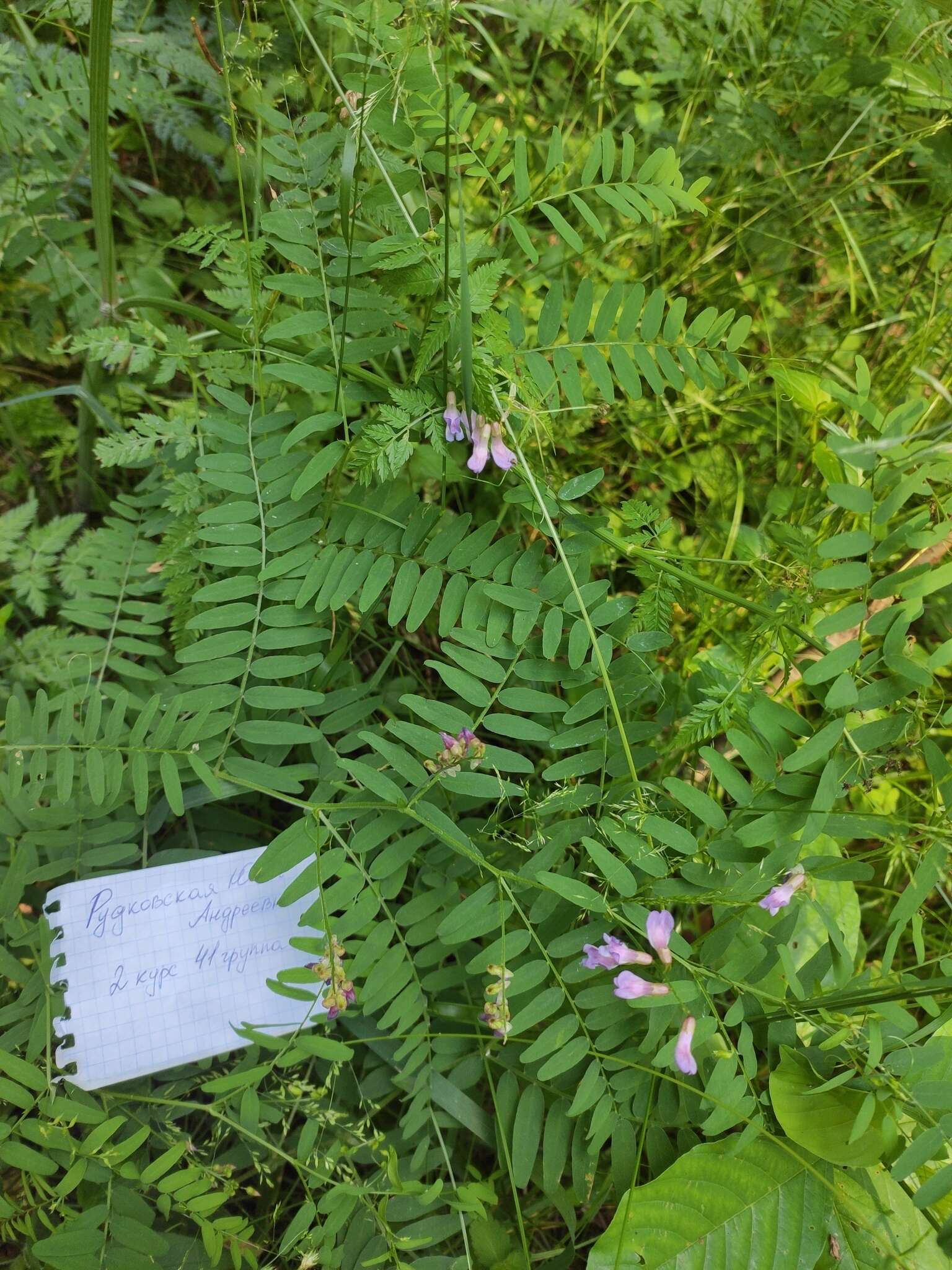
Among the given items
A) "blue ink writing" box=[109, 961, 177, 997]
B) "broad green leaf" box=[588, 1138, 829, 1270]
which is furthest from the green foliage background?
"blue ink writing" box=[109, 961, 177, 997]

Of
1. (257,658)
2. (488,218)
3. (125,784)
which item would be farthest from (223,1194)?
(488,218)

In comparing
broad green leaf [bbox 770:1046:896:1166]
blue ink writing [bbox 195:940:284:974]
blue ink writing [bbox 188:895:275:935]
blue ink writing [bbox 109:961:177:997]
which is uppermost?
broad green leaf [bbox 770:1046:896:1166]

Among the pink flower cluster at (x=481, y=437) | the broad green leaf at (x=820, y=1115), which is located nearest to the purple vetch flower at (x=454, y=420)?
the pink flower cluster at (x=481, y=437)

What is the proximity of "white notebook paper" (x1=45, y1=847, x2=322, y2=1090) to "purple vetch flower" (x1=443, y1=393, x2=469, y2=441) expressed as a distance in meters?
0.76

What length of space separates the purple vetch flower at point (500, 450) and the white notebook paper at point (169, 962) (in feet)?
2.48

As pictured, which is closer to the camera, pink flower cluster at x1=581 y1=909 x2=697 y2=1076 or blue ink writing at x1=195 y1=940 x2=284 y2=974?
pink flower cluster at x1=581 y1=909 x2=697 y2=1076

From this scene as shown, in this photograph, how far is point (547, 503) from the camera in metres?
1.31

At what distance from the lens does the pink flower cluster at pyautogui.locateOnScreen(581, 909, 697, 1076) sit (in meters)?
1.11

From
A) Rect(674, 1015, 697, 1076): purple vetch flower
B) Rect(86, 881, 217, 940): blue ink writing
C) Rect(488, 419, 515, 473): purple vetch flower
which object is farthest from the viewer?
Rect(86, 881, 217, 940): blue ink writing

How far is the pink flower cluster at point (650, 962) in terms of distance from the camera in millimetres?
1113

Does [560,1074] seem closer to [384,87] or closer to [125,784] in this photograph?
[125,784]

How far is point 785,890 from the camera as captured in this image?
3.78 ft

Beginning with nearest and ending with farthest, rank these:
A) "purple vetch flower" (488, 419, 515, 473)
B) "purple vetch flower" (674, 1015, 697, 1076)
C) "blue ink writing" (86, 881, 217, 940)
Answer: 1. "purple vetch flower" (674, 1015, 697, 1076)
2. "purple vetch flower" (488, 419, 515, 473)
3. "blue ink writing" (86, 881, 217, 940)

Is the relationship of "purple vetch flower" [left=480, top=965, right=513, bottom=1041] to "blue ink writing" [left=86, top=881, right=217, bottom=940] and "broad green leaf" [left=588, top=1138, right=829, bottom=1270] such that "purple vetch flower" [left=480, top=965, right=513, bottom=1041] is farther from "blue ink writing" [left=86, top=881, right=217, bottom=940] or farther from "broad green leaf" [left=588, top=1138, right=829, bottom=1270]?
"blue ink writing" [left=86, top=881, right=217, bottom=940]
